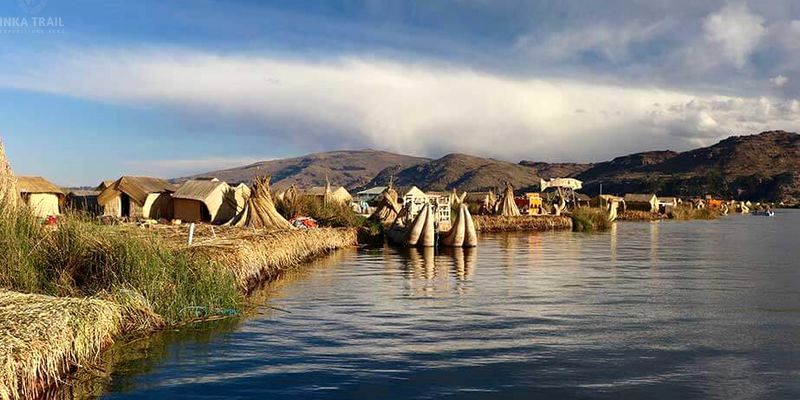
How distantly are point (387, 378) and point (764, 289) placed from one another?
15.7 m

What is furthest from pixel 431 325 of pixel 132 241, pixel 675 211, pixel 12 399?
pixel 675 211

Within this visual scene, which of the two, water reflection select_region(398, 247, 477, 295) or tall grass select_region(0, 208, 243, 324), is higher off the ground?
tall grass select_region(0, 208, 243, 324)

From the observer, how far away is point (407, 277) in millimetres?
25156

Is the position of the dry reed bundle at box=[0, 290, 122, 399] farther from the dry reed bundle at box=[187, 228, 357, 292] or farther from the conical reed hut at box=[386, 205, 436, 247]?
the conical reed hut at box=[386, 205, 436, 247]

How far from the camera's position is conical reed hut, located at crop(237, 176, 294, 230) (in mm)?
32625

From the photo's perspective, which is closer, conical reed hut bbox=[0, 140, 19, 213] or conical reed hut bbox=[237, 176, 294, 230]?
Result: conical reed hut bbox=[0, 140, 19, 213]

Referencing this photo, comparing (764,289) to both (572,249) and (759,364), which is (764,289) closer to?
(759,364)

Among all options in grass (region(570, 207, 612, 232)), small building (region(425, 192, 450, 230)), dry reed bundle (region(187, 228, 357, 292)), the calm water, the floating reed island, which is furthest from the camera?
grass (region(570, 207, 612, 232))

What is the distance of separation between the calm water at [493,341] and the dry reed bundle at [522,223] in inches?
1164

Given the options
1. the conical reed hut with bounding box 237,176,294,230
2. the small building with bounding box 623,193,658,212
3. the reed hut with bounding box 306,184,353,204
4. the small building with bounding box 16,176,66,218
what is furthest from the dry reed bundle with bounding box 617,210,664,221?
the small building with bounding box 16,176,66,218

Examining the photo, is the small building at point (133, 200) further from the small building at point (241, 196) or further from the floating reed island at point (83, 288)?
the floating reed island at point (83, 288)

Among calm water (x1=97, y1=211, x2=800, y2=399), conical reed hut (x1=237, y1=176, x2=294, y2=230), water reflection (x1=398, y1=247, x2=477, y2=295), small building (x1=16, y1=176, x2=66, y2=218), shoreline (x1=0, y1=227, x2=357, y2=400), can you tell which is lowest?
calm water (x1=97, y1=211, x2=800, y2=399)

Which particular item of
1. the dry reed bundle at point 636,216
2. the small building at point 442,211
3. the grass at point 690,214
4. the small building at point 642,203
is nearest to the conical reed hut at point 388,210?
the small building at point 442,211

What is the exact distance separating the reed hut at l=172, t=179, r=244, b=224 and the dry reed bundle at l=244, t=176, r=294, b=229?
3.45 meters
